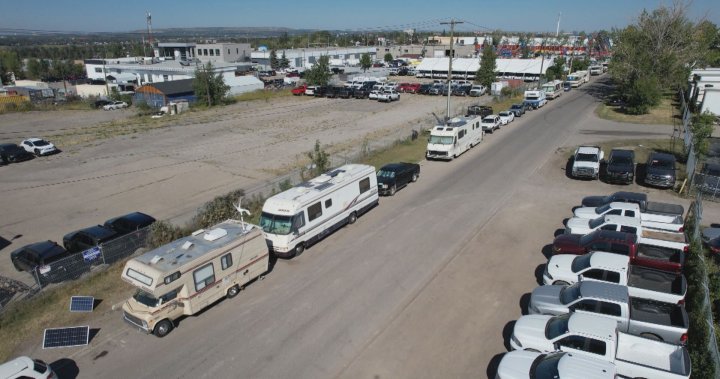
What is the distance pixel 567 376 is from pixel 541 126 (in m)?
37.5

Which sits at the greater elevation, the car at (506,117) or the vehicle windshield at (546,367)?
the car at (506,117)

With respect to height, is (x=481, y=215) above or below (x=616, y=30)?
below

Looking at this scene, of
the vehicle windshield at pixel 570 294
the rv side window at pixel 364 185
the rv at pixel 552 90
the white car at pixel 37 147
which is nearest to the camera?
the vehicle windshield at pixel 570 294

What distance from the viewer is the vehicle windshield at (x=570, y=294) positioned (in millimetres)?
12805

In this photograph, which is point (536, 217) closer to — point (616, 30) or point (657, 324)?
point (657, 324)

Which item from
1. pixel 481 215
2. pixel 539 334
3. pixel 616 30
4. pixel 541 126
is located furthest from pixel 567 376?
pixel 616 30

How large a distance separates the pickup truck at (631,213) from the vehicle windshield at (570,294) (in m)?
6.93

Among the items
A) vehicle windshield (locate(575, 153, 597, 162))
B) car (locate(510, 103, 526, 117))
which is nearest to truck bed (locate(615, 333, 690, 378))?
vehicle windshield (locate(575, 153, 597, 162))

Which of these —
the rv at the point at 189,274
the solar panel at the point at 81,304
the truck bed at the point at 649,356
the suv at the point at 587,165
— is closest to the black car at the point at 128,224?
the solar panel at the point at 81,304

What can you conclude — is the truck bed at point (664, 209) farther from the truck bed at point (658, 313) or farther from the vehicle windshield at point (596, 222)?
the truck bed at point (658, 313)

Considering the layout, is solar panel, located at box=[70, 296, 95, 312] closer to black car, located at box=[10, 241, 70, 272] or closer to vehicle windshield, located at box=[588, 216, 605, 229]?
black car, located at box=[10, 241, 70, 272]

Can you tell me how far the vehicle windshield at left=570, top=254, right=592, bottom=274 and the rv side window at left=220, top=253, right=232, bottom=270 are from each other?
11541 mm

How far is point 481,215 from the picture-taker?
21672 mm

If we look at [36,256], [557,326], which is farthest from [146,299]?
[557,326]
